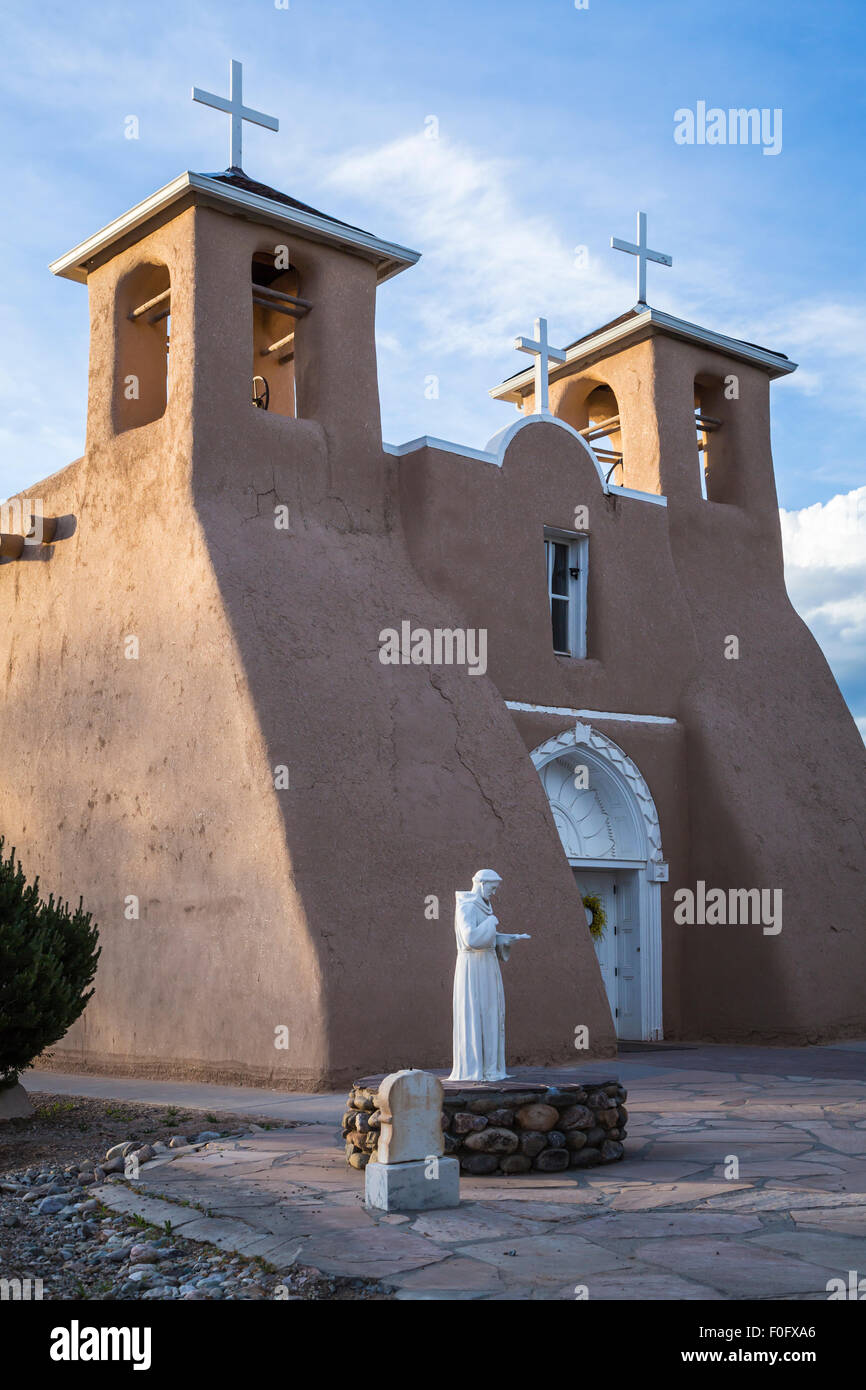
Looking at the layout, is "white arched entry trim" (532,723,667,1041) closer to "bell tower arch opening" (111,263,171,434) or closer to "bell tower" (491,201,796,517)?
"bell tower" (491,201,796,517)

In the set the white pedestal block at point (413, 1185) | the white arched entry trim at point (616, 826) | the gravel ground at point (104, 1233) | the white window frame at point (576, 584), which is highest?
the white window frame at point (576, 584)

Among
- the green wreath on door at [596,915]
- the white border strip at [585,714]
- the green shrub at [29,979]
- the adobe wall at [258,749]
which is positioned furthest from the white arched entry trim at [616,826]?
the green shrub at [29,979]

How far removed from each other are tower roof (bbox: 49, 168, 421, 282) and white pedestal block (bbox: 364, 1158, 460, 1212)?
1011 cm

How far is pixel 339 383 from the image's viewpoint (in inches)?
549

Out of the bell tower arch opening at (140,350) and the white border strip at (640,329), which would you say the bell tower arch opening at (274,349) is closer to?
the bell tower arch opening at (140,350)

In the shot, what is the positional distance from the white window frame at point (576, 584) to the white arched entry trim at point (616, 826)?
113 centimetres

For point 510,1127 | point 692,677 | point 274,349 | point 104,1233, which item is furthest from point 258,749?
point 274,349

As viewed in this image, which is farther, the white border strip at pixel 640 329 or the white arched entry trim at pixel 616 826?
the white border strip at pixel 640 329

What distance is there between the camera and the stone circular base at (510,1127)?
7.34 meters

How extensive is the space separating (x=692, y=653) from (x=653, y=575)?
3.63 feet

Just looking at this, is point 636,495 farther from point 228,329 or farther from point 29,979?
point 29,979

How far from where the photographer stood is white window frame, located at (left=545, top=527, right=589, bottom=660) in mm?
15438

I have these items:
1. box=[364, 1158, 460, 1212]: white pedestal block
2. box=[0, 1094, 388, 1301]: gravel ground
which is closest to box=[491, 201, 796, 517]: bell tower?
box=[0, 1094, 388, 1301]: gravel ground
